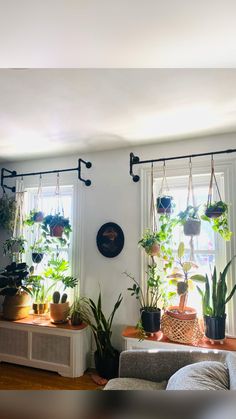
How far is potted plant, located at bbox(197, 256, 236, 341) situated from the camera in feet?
6.59

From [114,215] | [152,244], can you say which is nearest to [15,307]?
[114,215]

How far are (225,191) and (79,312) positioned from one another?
191 cm

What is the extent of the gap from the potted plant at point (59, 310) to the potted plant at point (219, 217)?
1689 mm

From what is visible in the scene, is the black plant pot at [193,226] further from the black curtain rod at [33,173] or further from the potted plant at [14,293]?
the potted plant at [14,293]

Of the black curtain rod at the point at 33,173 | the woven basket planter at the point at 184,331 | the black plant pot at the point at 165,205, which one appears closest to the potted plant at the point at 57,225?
the black curtain rod at the point at 33,173

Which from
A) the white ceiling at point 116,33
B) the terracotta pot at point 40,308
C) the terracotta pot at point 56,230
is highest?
the white ceiling at point 116,33

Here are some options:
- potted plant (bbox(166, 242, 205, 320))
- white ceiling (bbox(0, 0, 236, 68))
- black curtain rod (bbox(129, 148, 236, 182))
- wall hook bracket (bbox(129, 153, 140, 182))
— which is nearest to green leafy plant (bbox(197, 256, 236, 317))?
potted plant (bbox(166, 242, 205, 320))

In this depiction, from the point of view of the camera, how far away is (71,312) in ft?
8.92

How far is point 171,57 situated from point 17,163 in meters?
2.64

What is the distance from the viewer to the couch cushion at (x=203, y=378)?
3.72 feet

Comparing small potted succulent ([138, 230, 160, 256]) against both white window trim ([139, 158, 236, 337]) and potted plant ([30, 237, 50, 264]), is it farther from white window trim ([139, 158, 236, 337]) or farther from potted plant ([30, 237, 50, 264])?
potted plant ([30, 237, 50, 264])

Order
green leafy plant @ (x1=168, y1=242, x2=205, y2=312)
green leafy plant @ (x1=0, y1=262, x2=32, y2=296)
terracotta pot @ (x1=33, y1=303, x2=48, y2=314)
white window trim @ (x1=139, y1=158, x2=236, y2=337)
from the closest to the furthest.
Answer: green leafy plant @ (x1=168, y1=242, x2=205, y2=312), white window trim @ (x1=139, y1=158, x2=236, y2=337), green leafy plant @ (x1=0, y1=262, x2=32, y2=296), terracotta pot @ (x1=33, y1=303, x2=48, y2=314)

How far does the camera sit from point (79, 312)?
263cm

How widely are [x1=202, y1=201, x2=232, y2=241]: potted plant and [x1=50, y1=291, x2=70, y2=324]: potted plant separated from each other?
1.69 metres
